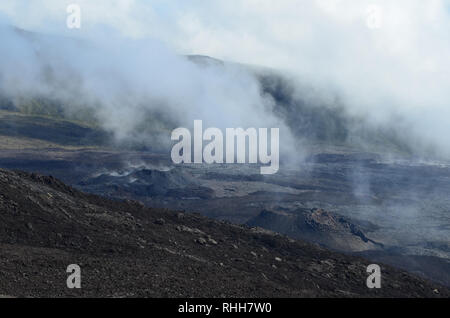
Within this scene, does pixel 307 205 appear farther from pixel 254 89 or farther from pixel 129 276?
pixel 254 89

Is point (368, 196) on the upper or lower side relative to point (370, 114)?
lower

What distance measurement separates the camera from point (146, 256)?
3575 cm

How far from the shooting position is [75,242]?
36.1 meters

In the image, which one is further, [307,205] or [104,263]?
[307,205]

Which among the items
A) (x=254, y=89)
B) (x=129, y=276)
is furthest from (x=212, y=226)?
(x=254, y=89)

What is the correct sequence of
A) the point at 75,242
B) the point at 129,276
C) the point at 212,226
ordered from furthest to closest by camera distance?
the point at 212,226 < the point at 75,242 < the point at 129,276

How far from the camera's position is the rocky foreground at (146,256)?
30.5 m

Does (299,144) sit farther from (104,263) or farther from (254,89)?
(104,263)

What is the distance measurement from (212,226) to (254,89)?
14130cm

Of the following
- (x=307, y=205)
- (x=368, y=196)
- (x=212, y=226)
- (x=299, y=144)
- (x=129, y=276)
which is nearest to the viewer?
(x=129, y=276)

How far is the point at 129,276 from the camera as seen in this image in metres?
31.3

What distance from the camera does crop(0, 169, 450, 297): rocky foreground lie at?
100ft
